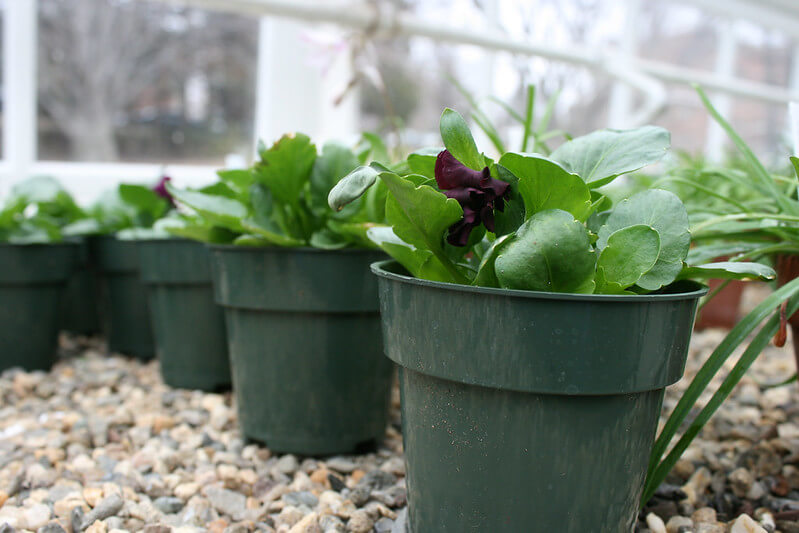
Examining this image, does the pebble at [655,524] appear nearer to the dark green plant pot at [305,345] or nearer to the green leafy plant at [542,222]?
the green leafy plant at [542,222]

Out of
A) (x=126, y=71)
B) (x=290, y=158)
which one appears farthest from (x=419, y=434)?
(x=126, y=71)

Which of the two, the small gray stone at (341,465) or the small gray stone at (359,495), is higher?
the small gray stone at (359,495)

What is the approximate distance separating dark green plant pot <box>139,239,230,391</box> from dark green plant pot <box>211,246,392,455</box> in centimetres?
35

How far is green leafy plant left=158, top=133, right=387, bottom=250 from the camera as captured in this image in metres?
1.03

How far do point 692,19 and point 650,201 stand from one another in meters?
4.43

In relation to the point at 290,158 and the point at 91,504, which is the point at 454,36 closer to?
the point at 290,158

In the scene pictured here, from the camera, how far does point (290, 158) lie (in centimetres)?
103

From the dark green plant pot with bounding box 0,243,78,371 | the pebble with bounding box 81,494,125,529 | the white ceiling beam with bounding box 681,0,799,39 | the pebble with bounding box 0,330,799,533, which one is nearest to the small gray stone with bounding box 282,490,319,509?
the pebble with bounding box 0,330,799,533

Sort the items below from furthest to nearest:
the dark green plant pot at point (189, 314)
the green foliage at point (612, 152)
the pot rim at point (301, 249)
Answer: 1. the dark green plant pot at point (189, 314)
2. the pot rim at point (301, 249)
3. the green foliage at point (612, 152)

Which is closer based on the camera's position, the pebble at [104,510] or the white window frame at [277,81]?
the pebble at [104,510]

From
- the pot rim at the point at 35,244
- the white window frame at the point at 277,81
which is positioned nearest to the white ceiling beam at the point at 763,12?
the white window frame at the point at 277,81

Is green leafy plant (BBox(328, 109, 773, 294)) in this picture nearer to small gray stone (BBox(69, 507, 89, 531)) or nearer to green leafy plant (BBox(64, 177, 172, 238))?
small gray stone (BBox(69, 507, 89, 531))

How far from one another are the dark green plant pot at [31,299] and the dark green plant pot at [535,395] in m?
1.19

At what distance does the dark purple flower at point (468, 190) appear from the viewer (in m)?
0.67
